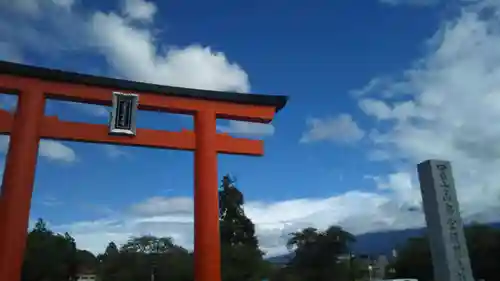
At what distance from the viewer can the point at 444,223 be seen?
5980 mm

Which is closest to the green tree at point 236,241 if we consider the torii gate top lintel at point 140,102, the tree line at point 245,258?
the tree line at point 245,258

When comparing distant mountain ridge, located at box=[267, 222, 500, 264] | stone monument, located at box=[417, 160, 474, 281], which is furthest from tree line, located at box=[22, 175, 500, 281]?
stone monument, located at box=[417, 160, 474, 281]

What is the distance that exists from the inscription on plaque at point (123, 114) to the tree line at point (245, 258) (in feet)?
50.8

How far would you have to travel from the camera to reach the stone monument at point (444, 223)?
19.2ft

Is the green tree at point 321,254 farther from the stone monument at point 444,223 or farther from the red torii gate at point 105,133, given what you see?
the stone monument at point 444,223

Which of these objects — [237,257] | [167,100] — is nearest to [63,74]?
[167,100]

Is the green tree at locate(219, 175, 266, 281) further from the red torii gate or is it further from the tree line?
→ the red torii gate

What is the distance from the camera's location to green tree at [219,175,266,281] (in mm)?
22828

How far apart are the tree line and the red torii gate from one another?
48.5 ft

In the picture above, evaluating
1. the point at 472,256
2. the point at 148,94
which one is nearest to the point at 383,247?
the point at 472,256

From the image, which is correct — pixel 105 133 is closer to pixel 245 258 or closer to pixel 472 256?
pixel 245 258

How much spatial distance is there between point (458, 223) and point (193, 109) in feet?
17.6

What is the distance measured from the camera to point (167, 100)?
8.84 m

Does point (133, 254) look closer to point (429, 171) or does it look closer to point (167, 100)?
point (167, 100)
